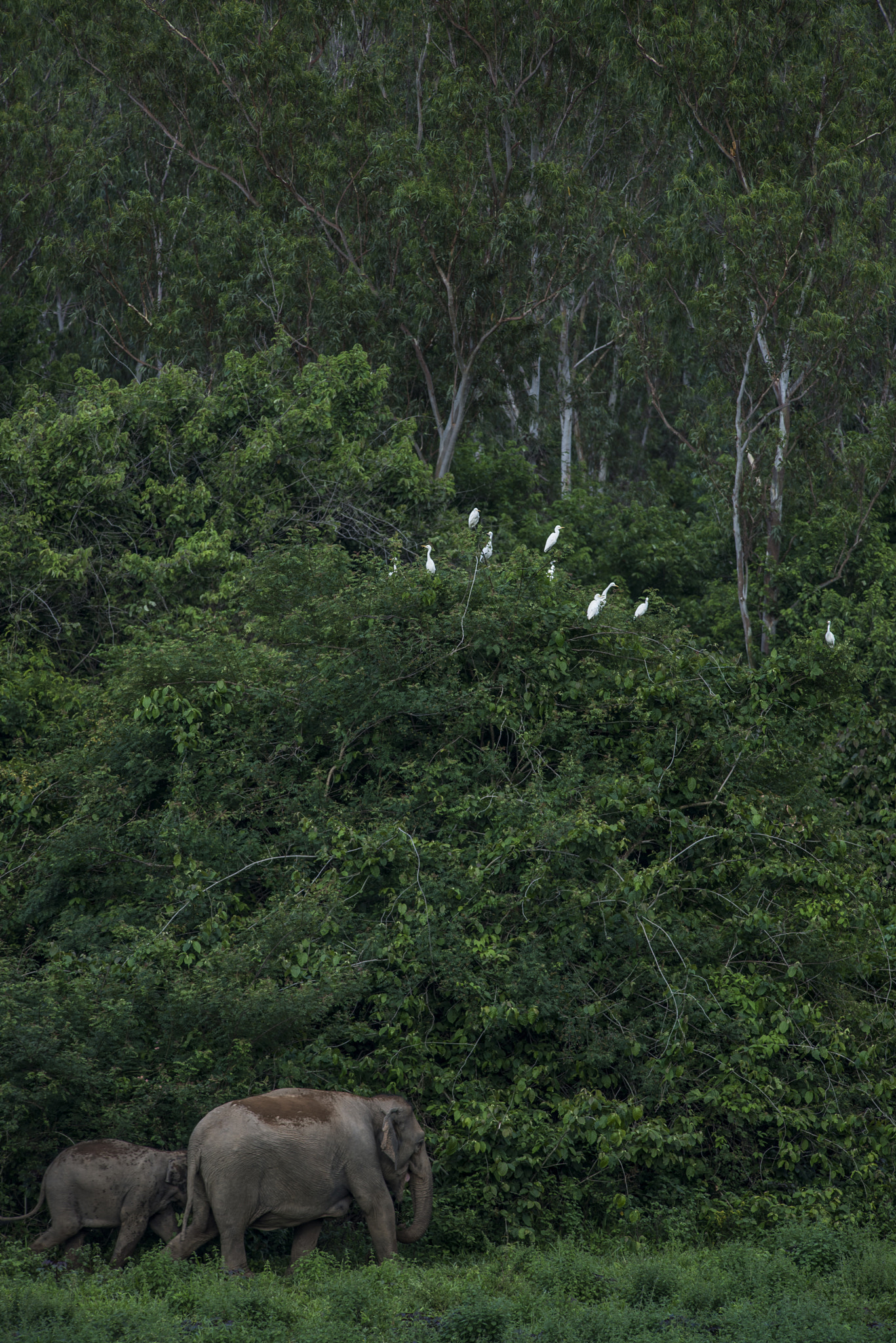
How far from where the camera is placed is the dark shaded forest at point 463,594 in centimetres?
917

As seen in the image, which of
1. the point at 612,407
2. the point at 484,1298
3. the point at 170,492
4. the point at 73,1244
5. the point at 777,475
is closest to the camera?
the point at 484,1298

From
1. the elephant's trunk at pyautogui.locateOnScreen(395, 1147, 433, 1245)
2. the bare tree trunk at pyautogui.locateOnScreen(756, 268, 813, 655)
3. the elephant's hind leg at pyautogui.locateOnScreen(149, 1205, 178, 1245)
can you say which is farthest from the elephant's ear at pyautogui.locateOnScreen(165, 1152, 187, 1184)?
the bare tree trunk at pyautogui.locateOnScreen(756, 268, 813, 655)

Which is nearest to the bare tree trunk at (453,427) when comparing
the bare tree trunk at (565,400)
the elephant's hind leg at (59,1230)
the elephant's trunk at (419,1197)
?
the bare tree trunk at (565,400)

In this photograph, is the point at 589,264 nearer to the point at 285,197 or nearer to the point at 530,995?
the point at 285,197

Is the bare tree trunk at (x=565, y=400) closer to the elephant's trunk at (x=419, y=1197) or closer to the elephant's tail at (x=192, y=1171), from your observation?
the elephant's trunk at (x=419, y=1197)

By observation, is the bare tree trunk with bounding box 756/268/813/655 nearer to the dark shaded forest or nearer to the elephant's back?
the dark shaded forest

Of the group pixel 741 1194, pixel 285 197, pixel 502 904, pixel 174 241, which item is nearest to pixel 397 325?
pixel 285 197

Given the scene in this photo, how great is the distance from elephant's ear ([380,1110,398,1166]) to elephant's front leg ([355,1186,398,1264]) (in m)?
0.20

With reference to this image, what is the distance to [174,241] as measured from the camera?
27078mm

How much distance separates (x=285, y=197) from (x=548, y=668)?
55.8 ft

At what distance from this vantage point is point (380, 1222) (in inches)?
312

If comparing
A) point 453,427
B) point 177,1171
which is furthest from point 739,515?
point 177,1171

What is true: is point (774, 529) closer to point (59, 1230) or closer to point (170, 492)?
point (170, 492)

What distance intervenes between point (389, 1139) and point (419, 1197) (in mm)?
487
